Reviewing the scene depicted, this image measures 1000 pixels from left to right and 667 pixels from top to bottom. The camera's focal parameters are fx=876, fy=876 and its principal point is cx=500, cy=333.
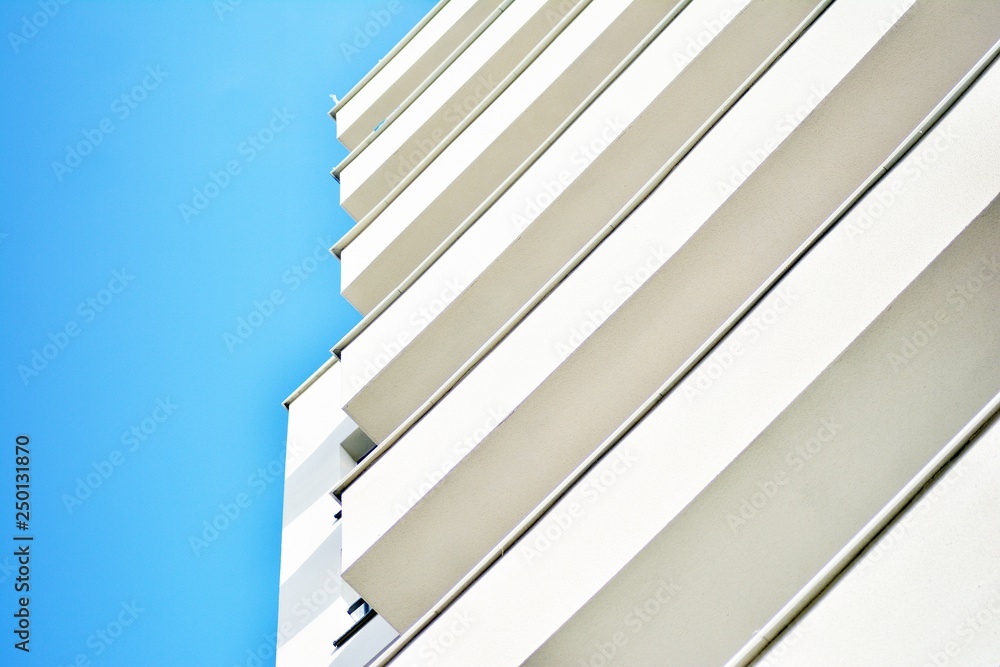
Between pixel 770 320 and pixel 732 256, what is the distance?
1.26m

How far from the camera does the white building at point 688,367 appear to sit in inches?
185

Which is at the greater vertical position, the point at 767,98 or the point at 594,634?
the point at 767,98

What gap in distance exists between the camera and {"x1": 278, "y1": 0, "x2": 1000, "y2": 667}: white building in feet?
15.4

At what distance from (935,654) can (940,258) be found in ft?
7.29

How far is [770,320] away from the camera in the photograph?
17.2ft

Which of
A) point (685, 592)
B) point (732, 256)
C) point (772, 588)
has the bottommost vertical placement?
point (685, 592)

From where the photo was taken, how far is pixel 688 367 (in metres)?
5.41

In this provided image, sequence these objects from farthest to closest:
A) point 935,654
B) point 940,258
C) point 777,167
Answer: point 777,167 → point 940,258 → point 935,654

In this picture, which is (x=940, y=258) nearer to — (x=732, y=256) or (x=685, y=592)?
(x=732, y=256)

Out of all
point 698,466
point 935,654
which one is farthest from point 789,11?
point 935,654

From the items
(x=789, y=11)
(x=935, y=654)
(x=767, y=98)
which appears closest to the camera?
(x=935, y=654)

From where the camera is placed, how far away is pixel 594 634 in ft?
16.2

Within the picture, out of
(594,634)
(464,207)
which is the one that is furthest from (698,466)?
(464,207)

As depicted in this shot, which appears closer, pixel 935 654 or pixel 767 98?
pixel 935 654
